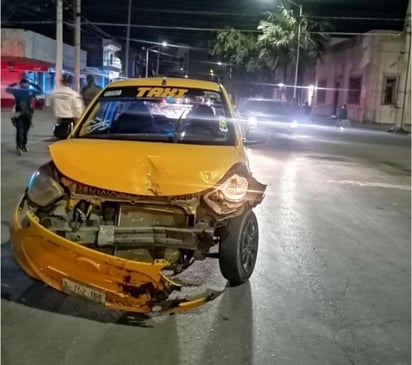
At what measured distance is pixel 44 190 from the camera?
450 cm

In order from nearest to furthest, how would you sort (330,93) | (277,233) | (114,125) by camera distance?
(114,125), (277,233), (330,93)

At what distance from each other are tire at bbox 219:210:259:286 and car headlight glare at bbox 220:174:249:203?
38 centimetres

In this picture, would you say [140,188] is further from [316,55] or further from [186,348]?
[316,55]

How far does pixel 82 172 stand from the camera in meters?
4.52

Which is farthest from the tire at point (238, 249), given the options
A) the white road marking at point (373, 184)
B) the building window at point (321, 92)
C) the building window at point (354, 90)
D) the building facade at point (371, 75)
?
the building window at point (321, 92)

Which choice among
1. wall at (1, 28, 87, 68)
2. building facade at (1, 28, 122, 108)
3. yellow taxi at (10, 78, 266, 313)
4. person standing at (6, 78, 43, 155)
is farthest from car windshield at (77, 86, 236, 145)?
wall at (1, 28, 87, 68)

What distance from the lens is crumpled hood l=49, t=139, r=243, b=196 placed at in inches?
174

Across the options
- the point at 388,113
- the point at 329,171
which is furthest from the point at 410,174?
the point at 388,113

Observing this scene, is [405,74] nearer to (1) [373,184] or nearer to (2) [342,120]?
(2) [342,120]

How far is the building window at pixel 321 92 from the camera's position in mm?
49831

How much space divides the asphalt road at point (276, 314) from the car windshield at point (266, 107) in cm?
1749

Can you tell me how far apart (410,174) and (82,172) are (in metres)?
11.8

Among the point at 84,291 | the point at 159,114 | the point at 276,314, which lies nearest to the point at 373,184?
the point at 159,114

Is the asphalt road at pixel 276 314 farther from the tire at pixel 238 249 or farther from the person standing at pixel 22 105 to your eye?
the person standing at pixel 22 105
